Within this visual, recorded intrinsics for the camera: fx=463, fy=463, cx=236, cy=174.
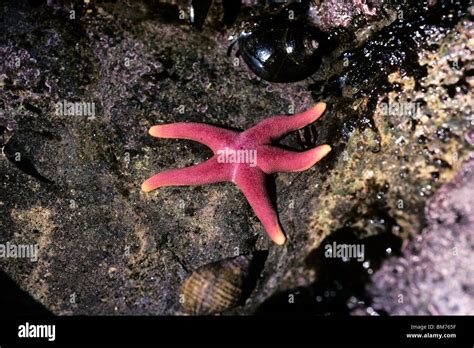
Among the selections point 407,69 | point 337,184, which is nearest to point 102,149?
point 337,184

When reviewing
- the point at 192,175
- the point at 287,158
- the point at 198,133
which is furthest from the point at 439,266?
the point at 198,133

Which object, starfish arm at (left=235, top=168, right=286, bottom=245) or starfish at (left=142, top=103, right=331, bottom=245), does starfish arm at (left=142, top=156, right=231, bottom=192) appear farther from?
starfish arm at (left=235, top=168, right=286, bottom=245)

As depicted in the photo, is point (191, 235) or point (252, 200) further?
point (191, 235)

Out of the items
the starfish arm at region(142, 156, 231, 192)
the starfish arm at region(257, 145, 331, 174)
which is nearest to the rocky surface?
the starfish arm at region(257, 145, 331, 174)

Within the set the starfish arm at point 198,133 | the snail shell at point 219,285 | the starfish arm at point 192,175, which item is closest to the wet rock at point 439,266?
the snail shell at point 219,285

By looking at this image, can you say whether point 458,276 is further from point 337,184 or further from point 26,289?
point 26,289

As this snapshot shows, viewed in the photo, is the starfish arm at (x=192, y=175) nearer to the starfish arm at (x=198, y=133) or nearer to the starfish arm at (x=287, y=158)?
the starfish arm at (x=198, y=133)

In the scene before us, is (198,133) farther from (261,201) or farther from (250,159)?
(261,201)
